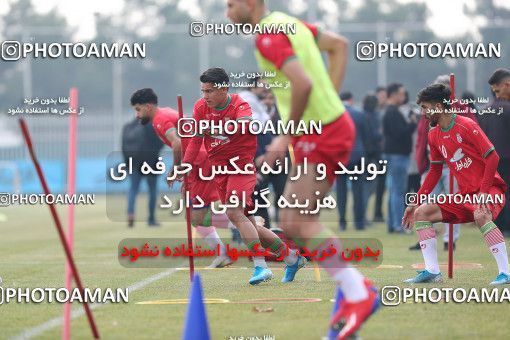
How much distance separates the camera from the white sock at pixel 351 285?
6578 millimetres

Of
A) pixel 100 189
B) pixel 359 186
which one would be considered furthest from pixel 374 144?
pixel 100 189

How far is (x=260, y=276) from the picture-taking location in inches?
415

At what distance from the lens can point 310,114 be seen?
22.8 feet

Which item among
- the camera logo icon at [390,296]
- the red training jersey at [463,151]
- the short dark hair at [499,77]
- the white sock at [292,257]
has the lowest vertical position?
the camera logo icon at [390,296]

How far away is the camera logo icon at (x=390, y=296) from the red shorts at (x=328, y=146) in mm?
2161

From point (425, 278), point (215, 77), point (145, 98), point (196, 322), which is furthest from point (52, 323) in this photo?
point (145, 98)

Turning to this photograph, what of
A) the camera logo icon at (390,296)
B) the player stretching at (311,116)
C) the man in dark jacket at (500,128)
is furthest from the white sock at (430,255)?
the man in dark jacket at (500,128)

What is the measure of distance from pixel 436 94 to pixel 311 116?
3.27 metres

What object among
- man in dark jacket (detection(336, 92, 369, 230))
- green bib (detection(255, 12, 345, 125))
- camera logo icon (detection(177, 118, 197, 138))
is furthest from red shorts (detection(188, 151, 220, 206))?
man in dark jacket (detection(336, 92, 369, 230))

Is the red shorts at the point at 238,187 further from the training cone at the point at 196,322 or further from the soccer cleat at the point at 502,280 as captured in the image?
the training cone at the point at 196,322

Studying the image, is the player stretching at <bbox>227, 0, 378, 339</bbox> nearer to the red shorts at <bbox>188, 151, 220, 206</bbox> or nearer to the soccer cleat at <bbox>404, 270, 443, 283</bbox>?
the soccer cleat at <bbox>404, 270, 443, 283</bbox>

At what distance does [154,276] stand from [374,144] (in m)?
9.94

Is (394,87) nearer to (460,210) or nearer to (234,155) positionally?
(234,155)

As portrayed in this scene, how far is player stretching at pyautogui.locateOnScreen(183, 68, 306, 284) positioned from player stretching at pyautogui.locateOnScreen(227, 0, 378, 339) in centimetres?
344
